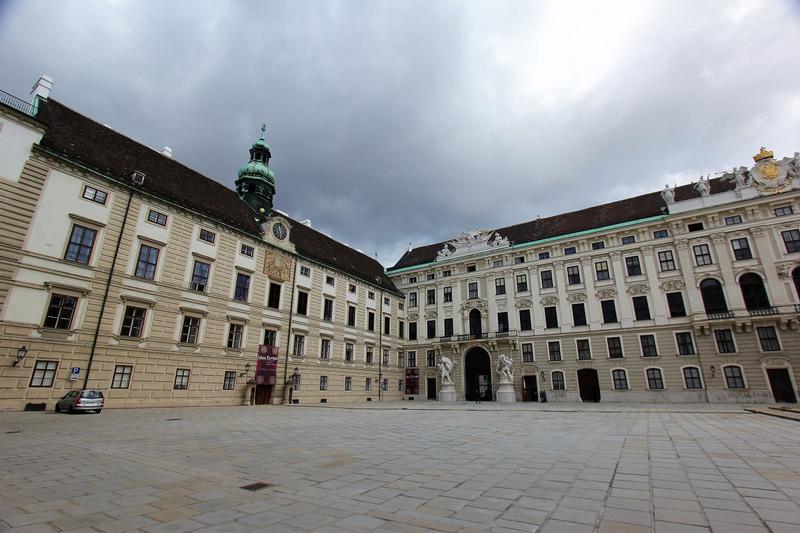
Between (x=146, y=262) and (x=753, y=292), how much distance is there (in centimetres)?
4511

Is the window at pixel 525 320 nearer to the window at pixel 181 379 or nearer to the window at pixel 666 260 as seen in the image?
the window at pixel 666 260

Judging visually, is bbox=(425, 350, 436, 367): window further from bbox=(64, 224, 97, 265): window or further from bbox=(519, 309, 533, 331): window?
bbox=(64, 224, 97, 265): window

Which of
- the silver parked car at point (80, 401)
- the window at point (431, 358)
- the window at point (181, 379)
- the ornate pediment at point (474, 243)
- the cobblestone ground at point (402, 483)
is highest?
the ornate pediment at point (474, 243)

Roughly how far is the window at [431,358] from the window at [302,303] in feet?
56.8

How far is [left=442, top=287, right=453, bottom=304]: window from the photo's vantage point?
45491 millimetres

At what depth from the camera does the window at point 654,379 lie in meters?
31.8

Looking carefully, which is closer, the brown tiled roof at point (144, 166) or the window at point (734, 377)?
the brown tiled roof at point (144, 166)

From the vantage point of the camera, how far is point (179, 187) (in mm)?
27500

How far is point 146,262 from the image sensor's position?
23.7 m

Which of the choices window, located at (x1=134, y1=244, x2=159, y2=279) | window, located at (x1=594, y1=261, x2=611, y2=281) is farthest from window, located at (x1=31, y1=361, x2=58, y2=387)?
window, located at (x1=594, y1=261, x2=611, y2=281)

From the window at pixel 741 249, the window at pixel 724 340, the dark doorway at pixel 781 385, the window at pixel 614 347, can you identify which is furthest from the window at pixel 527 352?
the window at pixel 741 249

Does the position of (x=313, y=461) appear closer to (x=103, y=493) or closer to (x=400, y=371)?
(x=103, y=493)

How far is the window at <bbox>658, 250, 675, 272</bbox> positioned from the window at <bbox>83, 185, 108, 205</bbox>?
43178 millimetres

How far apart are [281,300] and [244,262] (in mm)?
4528
